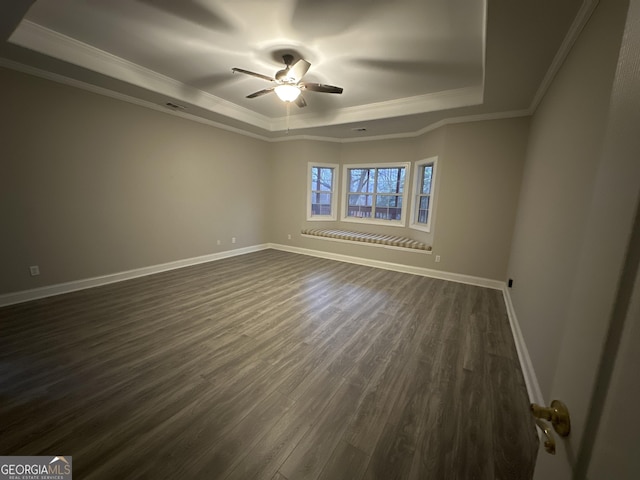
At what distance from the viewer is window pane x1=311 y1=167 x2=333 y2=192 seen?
6035mm

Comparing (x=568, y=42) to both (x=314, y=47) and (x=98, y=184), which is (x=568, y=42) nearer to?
(x=314, y=47)

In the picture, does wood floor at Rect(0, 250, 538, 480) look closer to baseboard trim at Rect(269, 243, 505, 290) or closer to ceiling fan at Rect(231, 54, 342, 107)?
baseboard trim at Rect(269, 243, 505, 290)

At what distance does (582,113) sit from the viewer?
63.5 inches

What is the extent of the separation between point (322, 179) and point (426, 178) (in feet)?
7.65

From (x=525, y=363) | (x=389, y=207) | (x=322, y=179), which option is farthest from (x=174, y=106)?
(x=525, y=363)

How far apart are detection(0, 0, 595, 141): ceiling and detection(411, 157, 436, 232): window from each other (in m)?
1.13

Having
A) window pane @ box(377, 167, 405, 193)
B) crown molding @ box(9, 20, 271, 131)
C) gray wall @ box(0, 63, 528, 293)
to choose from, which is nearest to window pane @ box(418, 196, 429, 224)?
gray wall @ box(0, 63, 528, 293)

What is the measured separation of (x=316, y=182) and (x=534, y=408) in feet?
19.0

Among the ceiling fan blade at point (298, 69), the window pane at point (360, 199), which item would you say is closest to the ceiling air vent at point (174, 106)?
the ceiling fan blade at point (298, 69)

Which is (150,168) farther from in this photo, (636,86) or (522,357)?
(522,357)

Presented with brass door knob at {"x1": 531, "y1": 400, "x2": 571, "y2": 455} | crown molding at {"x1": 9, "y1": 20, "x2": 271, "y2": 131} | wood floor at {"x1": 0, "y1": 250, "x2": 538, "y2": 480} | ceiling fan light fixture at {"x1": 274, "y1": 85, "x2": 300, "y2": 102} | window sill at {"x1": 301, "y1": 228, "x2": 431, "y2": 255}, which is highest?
crown molding at {"x1": 9, "y1": 20, "x2": 271, "y2": 131}

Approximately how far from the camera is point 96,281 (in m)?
3.57

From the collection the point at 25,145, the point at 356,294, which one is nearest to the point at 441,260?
the point at 356,294

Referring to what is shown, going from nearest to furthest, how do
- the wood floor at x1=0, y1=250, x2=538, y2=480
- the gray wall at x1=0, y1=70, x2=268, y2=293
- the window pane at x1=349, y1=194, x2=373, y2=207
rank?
1. the wood floor at x1=0, y1=250, x2=538, y2=480
2. the gray wall at x1=0, y1=70, x2=268, y2=293
3. the window pane at x1=349, y1=194, x2=373, y2=207
